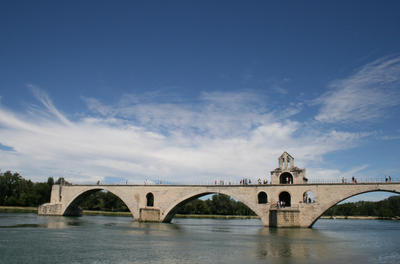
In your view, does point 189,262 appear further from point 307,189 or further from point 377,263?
point 307,189

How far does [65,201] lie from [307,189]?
45577 mm

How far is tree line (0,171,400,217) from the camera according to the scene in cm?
7944

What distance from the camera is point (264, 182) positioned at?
4556cm

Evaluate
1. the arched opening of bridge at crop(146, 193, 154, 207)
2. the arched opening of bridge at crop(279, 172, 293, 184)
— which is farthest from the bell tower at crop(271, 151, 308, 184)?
the arched opening of bridge at crop(146, 193, 154, 207)

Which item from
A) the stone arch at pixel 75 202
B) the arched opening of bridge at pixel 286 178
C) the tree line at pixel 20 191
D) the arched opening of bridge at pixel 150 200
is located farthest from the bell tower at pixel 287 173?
the tree line at pixel 20 191

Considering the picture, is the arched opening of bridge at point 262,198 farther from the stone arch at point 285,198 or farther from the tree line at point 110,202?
the tree line at point 110,202

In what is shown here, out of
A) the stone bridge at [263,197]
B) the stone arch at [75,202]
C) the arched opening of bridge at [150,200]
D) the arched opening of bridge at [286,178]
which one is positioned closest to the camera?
the stone bridge at [263,197]

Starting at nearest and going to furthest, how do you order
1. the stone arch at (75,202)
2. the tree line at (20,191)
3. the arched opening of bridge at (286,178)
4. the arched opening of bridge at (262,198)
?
the arched opening of bridge at (286,178), the arched opening of bridge at (262,198), the stone arch at (75,202), the tree line at (20,191)

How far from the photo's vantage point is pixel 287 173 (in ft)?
149

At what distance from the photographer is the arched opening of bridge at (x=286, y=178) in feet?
147

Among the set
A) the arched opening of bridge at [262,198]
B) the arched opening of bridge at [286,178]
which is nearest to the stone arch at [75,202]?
the arched opening of bridge at [262,198]

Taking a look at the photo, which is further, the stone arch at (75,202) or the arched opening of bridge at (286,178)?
the stone arch at (75,202)

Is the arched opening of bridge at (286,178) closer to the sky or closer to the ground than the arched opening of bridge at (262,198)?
closer to the sky

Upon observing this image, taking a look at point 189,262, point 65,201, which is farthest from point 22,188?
point 189,262
